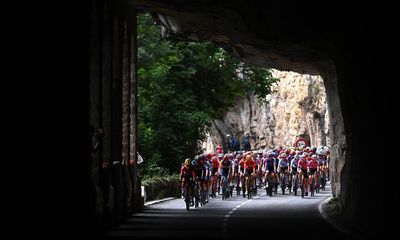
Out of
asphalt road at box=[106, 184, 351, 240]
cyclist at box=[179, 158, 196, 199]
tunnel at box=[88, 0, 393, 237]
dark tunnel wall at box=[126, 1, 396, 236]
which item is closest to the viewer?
dark tunnel wall at box=[126, 1, 396, 236]

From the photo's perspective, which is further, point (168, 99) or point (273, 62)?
point (168, 99)

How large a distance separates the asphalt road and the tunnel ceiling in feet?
15.8

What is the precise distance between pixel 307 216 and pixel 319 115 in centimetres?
5808

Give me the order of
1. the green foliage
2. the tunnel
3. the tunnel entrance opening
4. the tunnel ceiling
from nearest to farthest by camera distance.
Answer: the tunnel, the tunnel ceiling, the green foliage, the tunnel entrance opening

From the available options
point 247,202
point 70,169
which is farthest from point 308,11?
point 247,202

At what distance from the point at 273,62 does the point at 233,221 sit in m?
11.9

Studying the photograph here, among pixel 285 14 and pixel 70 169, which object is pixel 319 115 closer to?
pixel 285 14

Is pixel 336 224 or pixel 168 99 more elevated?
pixel 168 99

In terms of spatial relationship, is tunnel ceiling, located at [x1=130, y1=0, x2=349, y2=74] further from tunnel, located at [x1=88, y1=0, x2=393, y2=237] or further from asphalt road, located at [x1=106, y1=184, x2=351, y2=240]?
asphalt road, located at [x1=106, y1=184, x2=351, y2=240]

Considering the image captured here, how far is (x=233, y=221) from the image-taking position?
2902cm

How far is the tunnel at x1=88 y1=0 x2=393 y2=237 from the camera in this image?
23.7 meters

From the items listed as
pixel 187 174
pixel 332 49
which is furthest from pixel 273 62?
pixel 332 49

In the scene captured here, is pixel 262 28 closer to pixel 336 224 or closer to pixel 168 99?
pixel 336 224

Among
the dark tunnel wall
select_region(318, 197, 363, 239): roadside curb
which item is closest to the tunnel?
the dark tunnel wall
